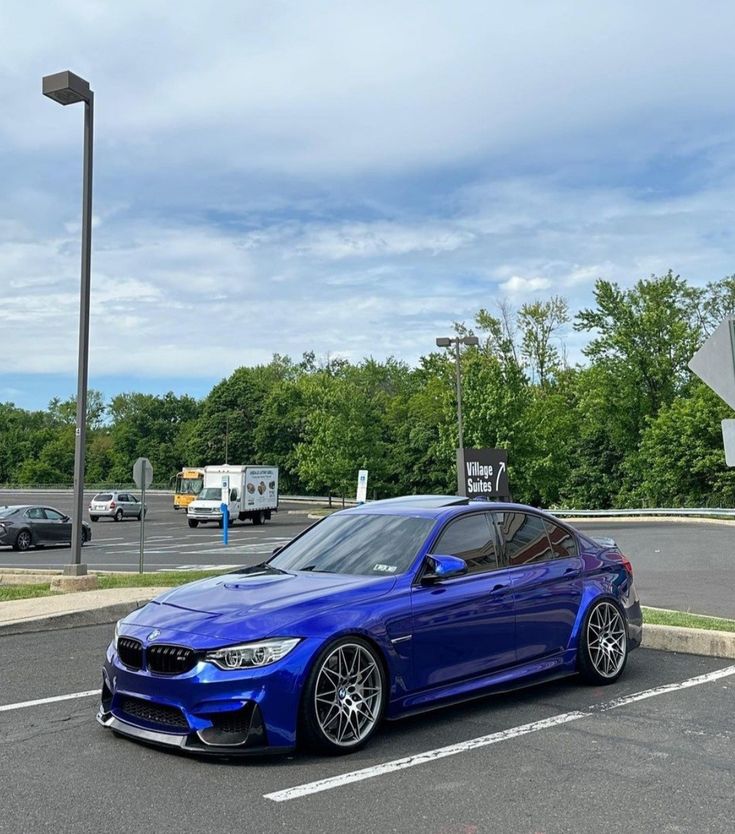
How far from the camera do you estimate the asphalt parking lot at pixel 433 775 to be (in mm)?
4340

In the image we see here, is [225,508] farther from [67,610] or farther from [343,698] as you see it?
[343,698]

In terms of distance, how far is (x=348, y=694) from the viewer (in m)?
5.41

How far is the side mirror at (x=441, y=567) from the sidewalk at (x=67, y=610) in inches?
223

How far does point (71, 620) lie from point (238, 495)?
3746 centimetres

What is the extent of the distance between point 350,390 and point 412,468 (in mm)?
14034

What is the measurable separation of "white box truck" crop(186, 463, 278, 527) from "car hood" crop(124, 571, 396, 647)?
125 feet

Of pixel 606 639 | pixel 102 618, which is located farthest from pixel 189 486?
pixel 606 639

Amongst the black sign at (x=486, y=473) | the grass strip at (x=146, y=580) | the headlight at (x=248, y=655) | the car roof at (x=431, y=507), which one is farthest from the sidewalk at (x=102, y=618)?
the black sign at (x=486, y=473)

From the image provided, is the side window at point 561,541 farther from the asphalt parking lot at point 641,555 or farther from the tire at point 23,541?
the tire at point 23,541

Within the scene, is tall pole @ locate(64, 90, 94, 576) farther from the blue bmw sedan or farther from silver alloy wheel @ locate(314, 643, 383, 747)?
silver alloy wheel @ locate(314, 643, 383, 747)

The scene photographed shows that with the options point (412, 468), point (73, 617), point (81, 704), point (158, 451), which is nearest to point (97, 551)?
point (73, 617)

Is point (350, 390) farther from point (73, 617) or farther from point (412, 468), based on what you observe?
point (73, 617)

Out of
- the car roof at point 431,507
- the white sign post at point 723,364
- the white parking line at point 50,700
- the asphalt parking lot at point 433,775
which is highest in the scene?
the white sign post at point 723,364

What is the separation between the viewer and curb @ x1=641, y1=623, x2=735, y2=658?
27.5ft
